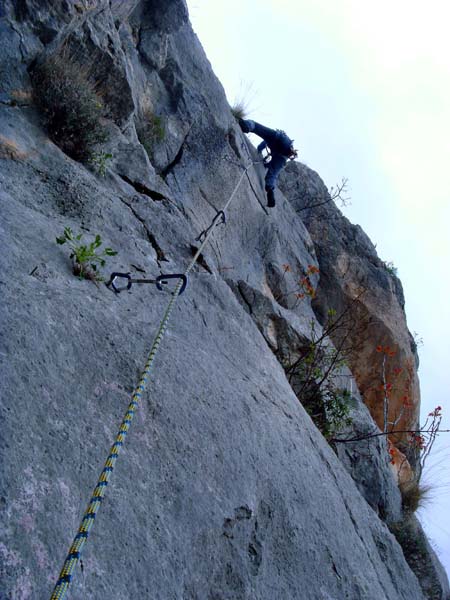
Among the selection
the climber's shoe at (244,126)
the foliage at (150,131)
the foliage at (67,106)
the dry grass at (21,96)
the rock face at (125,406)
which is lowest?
the rock face at (125,406)

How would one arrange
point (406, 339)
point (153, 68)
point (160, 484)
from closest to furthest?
point (160, 484), point (153, 68), point (406, 339)

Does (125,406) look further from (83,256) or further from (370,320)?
(370,320)

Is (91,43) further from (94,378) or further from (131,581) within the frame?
(131,581)

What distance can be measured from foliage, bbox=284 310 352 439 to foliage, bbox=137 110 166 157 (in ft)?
10.6

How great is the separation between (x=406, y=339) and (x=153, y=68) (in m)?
7.29

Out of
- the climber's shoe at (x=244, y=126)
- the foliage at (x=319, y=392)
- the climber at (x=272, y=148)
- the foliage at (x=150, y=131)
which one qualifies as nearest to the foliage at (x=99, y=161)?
the foliage at (x=150, y=131)

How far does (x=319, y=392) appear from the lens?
270 inches

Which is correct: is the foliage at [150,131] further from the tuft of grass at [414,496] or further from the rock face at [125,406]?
the tuft of grass at [414,496]

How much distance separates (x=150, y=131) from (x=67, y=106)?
7.37 ft

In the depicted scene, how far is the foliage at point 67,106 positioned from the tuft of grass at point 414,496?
6728mm

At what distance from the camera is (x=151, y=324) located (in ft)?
11.2

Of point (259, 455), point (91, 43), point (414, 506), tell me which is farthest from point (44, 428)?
point (414, 506)

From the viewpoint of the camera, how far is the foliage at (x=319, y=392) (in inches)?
264

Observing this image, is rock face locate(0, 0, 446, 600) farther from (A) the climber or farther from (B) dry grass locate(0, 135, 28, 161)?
(A) the climber
